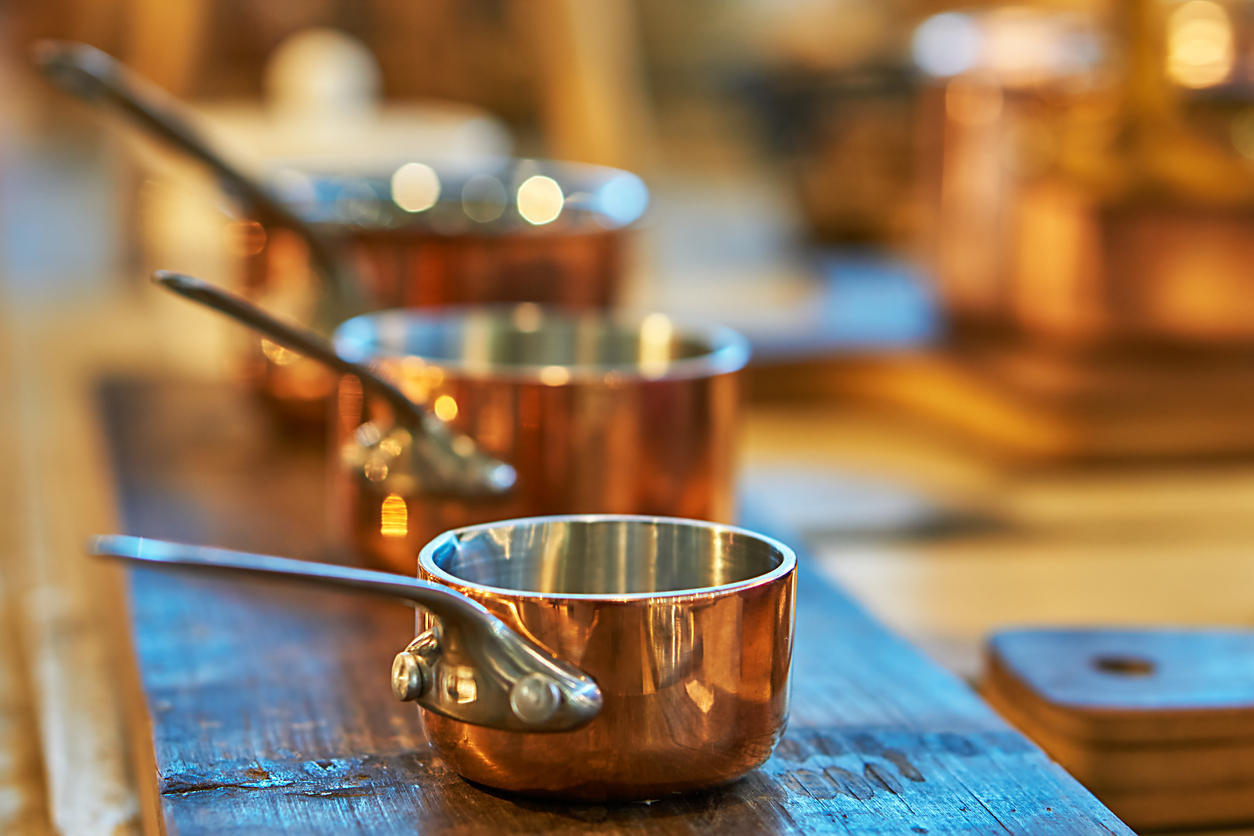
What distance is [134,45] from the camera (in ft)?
7.89

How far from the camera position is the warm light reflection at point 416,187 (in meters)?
0.99

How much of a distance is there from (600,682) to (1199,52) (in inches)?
30.8

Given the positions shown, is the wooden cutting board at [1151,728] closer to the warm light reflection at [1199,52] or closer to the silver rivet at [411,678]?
the silver rivet at [411,678]

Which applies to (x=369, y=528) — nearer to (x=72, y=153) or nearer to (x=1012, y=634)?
(x=1012, y=634)

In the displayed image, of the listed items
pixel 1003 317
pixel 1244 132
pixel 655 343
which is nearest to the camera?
pixel 655 343

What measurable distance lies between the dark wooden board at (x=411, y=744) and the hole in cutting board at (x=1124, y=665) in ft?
0.24

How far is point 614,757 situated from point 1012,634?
0.25m

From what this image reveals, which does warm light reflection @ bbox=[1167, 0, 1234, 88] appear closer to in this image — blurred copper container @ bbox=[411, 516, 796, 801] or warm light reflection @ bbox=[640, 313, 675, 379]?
warm light reflection @ bbox=[640, 313, 675, 379]

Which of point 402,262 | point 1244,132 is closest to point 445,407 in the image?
point 402,262

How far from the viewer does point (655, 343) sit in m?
0.70

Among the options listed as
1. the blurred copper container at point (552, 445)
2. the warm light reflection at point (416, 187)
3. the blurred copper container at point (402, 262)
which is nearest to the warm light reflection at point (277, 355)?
the blurred copper container at point (402, 262)

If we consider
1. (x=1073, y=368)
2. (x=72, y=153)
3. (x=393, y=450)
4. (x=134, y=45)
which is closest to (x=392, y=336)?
(x=393, y=450)

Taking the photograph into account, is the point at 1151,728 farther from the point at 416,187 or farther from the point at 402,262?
the point at 416,187

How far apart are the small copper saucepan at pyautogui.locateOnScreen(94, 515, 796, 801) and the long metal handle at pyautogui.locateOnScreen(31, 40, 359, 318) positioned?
36 centimetres
